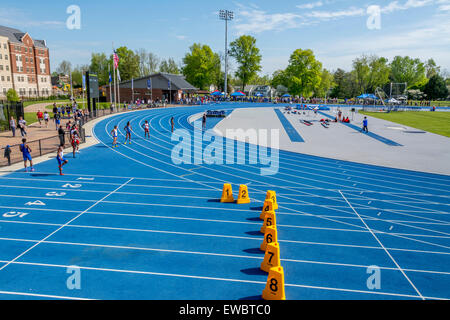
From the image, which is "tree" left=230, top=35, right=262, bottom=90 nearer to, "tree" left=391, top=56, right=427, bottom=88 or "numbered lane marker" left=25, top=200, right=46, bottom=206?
"tree" left=391, top=56, right=427, bottom=88

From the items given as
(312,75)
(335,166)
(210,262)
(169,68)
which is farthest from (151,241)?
(169,68)

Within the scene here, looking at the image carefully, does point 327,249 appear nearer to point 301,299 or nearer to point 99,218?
point 301,299

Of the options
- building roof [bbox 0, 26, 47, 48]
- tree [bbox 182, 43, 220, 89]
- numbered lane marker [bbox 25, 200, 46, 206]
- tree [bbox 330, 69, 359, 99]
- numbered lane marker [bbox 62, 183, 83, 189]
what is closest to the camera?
numbered lane marker [bbox 25, 200, 46, 206]

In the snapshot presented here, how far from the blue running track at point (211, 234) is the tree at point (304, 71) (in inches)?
3192

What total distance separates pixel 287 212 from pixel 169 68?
13665cm

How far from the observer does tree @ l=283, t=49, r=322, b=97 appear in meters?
94.9

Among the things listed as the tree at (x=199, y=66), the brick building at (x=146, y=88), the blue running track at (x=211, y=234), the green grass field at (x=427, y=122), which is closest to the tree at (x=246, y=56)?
the tree at (x=199, y=66)

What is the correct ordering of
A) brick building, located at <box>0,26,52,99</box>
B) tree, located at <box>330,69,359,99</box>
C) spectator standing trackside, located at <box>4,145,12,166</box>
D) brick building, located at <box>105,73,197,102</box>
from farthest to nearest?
tree, located at <box>330,69,359,99</box>, brick building, located at <box>0,26,52,99</box>, brick building, located at <box>105,73,197,102</box>, spectator standing trackside, located at <box>4,145,12,166</box>

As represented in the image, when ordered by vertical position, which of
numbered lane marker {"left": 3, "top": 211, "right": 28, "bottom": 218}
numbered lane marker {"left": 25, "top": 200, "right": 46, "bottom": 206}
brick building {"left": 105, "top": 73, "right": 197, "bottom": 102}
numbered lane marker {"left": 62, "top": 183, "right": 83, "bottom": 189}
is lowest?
numbered lane marker {"left": 3, "top": 211, "right": 28, "bottom": 218}

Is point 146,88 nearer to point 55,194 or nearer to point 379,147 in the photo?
point 379,147

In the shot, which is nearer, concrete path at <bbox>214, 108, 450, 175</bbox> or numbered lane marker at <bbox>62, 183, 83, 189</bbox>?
numbered lane marker at <bbox>62, 183, 83, 189</bbox>

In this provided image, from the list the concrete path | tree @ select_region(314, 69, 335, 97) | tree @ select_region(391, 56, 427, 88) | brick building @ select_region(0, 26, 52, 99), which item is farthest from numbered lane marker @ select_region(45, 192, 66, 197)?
tree @ select_region(391, 56, 427, 88)

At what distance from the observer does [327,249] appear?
31.8 ft

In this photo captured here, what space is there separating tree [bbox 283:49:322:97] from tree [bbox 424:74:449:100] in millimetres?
37011
